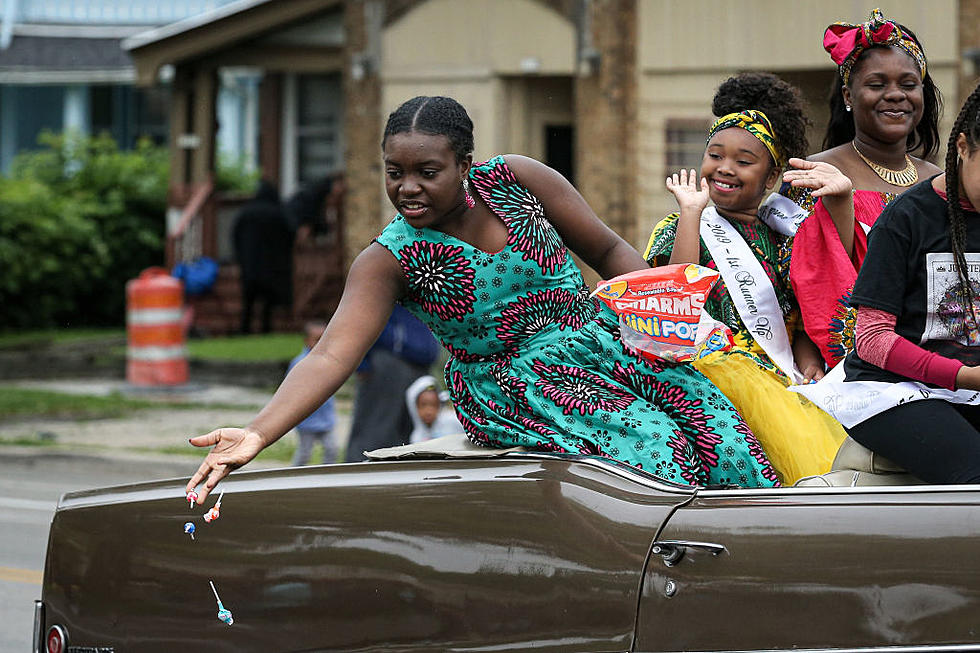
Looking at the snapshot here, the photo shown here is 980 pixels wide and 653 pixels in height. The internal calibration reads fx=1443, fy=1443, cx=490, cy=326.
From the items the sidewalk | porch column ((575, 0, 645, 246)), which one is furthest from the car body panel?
porch column ((575, 0, 645, 246))

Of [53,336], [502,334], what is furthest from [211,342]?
[502,334]

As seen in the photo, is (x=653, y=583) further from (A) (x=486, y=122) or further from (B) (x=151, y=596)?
(A) (x=486, y=122)

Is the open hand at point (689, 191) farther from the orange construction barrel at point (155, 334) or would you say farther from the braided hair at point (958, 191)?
the orange construction barrel at point (155, 334)

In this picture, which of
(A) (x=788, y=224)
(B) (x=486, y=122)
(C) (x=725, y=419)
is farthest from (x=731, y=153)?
(B) (x=486, y=122)

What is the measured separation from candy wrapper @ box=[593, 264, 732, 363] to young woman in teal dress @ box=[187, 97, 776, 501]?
0.06 m

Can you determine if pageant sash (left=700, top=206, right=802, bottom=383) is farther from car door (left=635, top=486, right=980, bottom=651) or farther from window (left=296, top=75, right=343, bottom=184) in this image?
window (left=296, top=75, right=343, bottom=184)

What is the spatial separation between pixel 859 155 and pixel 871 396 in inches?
47.9

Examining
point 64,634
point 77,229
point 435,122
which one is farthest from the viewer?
point 77,229

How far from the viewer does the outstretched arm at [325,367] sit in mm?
3156

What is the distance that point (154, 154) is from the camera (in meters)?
24.2

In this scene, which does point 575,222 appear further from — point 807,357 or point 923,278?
point 923,278

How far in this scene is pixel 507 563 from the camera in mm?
2855

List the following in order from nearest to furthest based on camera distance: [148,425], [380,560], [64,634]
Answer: [380,560] < [64,634] < [148,425]

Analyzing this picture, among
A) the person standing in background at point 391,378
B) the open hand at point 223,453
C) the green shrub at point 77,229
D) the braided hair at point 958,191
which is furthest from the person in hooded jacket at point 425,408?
the green shrub at point 77,229
